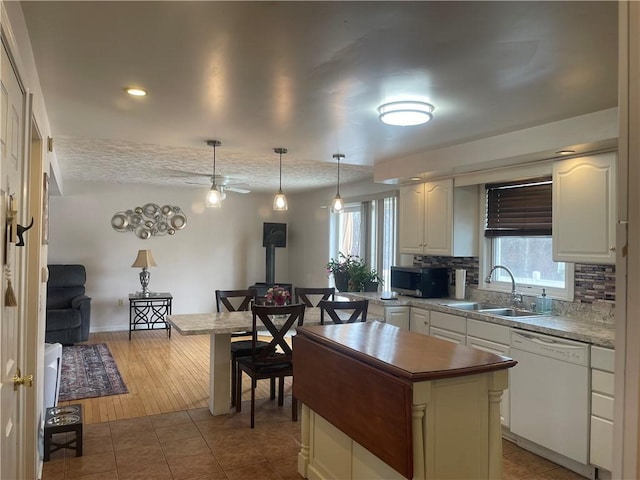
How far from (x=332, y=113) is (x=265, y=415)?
2.51 m

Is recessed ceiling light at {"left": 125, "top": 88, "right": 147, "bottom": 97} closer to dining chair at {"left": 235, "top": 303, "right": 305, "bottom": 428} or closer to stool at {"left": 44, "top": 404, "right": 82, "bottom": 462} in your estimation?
dining chair at {"left": 235, "top": 303, "right": 305, "bottom": 428}

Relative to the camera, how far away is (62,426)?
3033mm

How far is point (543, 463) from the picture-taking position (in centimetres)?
311

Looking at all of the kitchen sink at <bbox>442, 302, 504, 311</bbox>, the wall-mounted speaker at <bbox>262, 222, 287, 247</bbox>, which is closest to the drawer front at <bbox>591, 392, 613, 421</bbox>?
the kitchen sink at <bbox>442, 302, 504, 311</bbox>

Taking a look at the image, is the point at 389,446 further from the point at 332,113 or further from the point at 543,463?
the point at 332,113

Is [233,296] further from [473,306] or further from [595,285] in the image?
[595,285]

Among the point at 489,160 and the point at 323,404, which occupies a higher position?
the point at 489,160

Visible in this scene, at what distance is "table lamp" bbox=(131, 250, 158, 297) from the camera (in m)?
7.09

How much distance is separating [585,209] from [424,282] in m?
1.74

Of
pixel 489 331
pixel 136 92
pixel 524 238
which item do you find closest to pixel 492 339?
pixel 489 331

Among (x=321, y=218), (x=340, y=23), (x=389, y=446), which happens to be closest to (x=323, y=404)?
(x=389, y=446)

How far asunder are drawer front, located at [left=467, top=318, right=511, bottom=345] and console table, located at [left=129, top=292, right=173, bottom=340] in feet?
16.3

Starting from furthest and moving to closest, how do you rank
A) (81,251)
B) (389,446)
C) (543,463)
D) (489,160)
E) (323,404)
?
(81,251)
(489,160)
(543,463)
(323,404)
(389,446)

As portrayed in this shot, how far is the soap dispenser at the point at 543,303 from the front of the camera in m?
3.74
